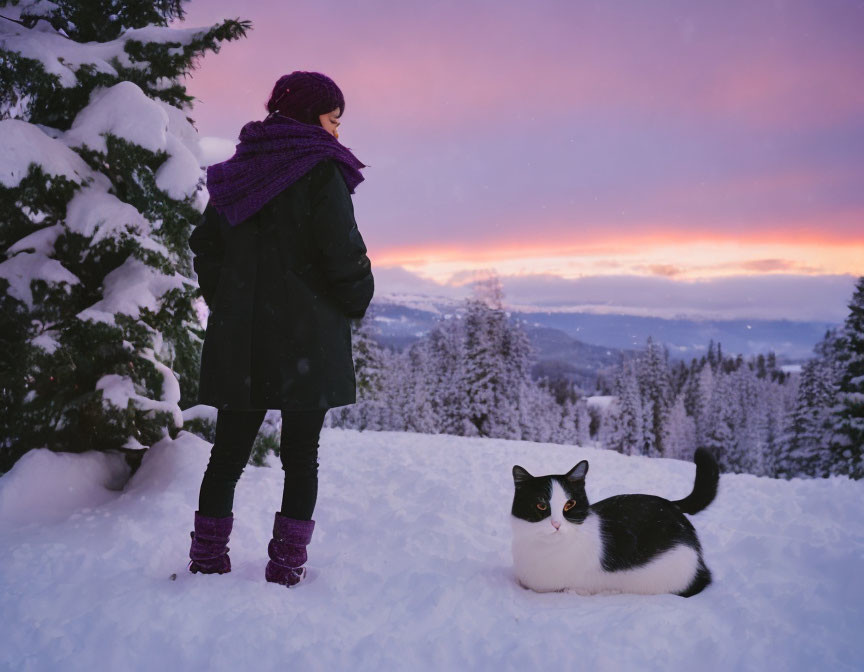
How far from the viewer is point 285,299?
263 cm

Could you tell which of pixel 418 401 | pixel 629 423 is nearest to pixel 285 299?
pixel 418 401

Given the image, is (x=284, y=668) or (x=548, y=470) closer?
(x=284, y=668)

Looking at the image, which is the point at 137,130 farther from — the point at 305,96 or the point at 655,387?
the point at 655,387

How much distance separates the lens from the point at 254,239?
2.70m

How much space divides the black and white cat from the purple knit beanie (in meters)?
2.45

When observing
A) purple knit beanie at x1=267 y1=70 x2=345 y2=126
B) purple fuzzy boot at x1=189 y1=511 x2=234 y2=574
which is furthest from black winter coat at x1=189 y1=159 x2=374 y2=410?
purple fuzzy boot at x1=189 y1=511 x2=234 y2=574

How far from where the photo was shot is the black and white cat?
2828 millimetres

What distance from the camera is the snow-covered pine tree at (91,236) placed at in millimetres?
3846

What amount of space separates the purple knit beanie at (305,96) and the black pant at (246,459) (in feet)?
5.42

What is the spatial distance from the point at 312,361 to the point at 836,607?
3037mm

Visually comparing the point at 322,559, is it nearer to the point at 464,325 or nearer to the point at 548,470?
the point at 548,470

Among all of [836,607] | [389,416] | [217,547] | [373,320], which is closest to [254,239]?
[217,547]

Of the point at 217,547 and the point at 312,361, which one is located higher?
the point at 312,361

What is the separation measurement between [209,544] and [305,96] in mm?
2524
